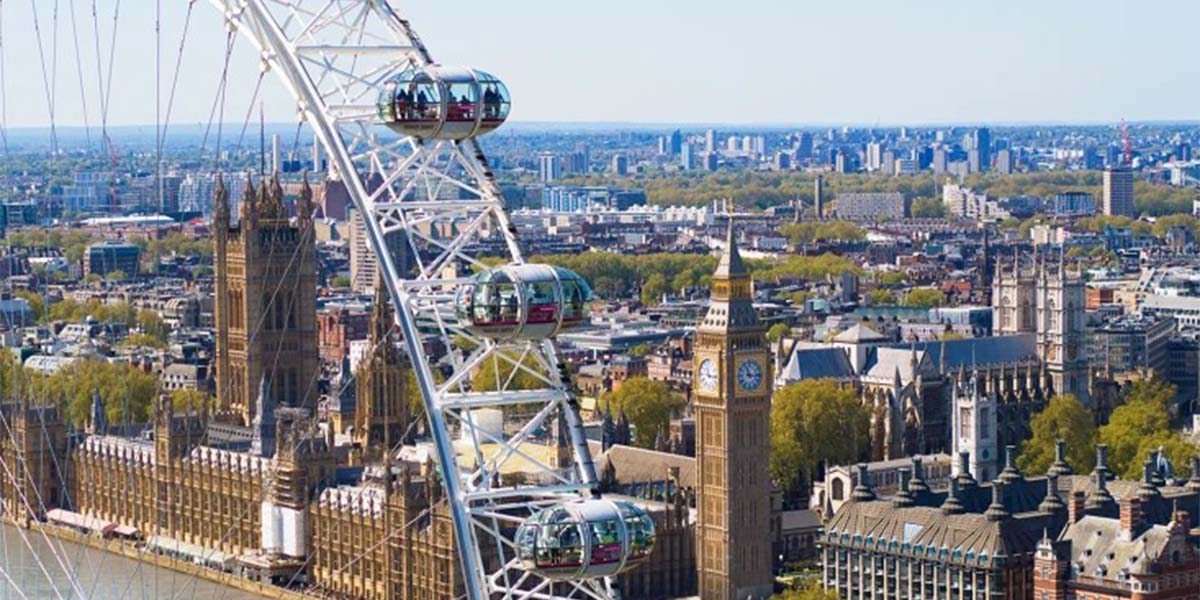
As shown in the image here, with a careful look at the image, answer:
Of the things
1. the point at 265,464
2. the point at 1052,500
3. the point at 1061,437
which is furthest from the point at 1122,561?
the point at 1061,437

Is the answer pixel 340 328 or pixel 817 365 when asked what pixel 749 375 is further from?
pixel 340 328

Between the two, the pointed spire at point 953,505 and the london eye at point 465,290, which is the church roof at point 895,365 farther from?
the london eye at point 465,290

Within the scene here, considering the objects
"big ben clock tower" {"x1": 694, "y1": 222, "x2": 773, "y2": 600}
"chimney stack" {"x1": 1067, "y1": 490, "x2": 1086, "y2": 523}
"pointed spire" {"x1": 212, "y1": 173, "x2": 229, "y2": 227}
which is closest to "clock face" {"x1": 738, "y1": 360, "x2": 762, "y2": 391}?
"big ben clock tower" {"x1": 694, "y1": 222, "x2": 773, "y2": 600}

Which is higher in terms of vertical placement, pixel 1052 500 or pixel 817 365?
pixel 1052 500

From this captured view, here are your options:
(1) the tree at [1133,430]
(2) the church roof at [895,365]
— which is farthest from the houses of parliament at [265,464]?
(1) the tree at [1133,430]

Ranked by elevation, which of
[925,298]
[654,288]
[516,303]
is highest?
Answer: [516,303]

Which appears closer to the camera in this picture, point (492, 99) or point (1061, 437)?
point (492, 99)
